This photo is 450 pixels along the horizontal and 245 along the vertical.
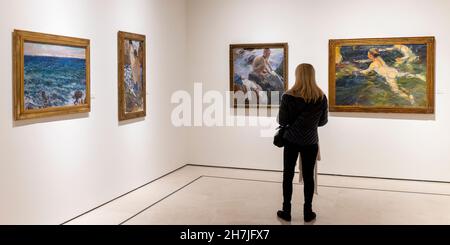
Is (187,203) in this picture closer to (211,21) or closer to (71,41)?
(71,41)

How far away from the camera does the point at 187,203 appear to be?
5.71 meters

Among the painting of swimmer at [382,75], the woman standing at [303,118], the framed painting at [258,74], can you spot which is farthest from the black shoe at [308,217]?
the framed painting at [258,74]

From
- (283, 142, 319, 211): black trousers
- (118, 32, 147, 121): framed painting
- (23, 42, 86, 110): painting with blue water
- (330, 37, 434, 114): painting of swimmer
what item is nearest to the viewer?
(23, 42, 86, 110): painting with blue water

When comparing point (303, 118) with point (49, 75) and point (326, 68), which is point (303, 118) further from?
point (326, 68)

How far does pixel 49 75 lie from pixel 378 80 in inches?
191

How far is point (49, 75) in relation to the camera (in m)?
4.59

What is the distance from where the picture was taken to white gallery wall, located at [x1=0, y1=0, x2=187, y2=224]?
420 centimetres

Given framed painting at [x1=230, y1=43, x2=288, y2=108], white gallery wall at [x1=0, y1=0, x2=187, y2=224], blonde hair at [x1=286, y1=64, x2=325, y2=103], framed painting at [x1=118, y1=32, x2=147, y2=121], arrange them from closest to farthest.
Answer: white gallery wall at [x1=0, y1=0, x2=187, y2=224], blonde hair at [x1=286, y1=64, x2=325, y2=103], framed painting at [x1=118, y1=32, x2=147, y2=121], framed painting at [x1=230, y1=43, x2=288, y2=108]

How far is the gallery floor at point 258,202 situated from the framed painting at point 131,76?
3.82 ft

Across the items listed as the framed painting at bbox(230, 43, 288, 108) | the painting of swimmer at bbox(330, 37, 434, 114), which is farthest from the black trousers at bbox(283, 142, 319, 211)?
the framed painting at bbox(230, 43, 288, 108)

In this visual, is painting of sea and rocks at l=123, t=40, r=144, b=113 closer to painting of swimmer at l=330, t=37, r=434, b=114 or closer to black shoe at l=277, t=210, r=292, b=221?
black shoe at l=277, t=210, r=292, b=221

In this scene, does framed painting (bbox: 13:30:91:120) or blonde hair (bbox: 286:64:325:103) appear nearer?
framed painting (bbox: 13:30:91:120)

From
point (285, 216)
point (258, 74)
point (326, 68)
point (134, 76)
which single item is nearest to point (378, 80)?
point (326, 68)

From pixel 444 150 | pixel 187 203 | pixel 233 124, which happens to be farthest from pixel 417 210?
pixel 233 124
